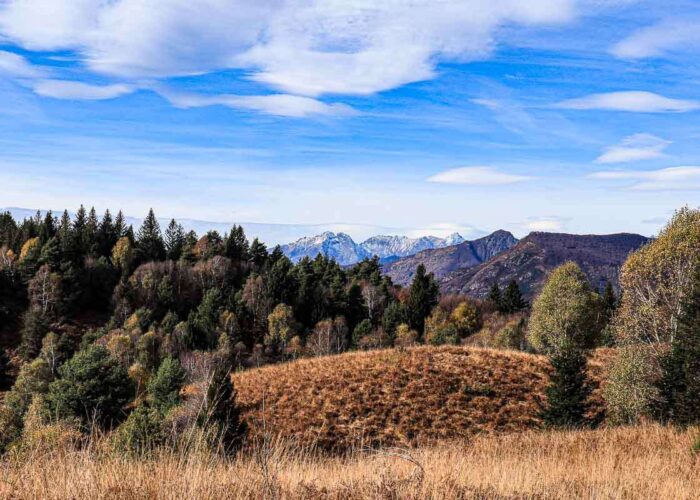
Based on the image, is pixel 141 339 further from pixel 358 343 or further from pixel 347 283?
pixel 347 283

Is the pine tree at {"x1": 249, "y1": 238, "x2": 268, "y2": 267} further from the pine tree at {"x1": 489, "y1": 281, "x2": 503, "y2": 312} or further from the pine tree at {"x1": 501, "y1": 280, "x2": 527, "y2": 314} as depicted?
the pine tree at {"x1": 501, "y1": 280, "x2": 527, "y2": 314}

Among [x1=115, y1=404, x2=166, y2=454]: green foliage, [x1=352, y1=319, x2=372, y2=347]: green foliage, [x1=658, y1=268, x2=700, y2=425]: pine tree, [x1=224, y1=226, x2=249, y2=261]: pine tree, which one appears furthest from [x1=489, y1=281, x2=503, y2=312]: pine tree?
[x1=115, y1=404, x2=166, y2=454]: green foliage

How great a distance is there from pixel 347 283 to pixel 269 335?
26584 millimetres

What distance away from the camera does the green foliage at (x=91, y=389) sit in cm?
3182

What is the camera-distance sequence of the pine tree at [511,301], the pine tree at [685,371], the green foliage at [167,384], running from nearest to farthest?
the pine tree at [685,371] → the green foliage at [167,384] → the pine tree at [511,301]

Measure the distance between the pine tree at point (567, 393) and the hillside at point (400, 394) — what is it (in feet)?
15.6

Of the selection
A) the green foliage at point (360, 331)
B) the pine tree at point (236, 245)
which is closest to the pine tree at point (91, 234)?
the pine tree at point (236, 245)

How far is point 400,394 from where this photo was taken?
109 ft

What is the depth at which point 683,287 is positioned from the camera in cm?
2816

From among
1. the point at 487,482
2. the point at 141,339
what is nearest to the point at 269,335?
the point at 141,339

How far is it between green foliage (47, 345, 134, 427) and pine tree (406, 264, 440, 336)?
203 ft

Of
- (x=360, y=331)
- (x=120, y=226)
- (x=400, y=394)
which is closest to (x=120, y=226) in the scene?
(x=120, y=226)

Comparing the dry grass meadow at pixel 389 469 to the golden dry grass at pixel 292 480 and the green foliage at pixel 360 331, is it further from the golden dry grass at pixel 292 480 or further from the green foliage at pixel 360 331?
the green foliage at pixel 360 331

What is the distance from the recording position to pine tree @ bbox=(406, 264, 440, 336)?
91537 mm
